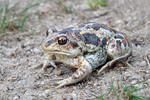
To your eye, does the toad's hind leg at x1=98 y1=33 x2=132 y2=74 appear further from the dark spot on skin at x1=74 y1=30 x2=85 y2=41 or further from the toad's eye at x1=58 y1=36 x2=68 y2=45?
the toad's eye at x1=58 y1=36 x2=68 y2=45

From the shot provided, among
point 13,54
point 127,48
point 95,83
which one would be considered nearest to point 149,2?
point 127,48

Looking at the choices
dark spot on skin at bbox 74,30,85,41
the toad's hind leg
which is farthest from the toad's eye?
the toad's hind leg

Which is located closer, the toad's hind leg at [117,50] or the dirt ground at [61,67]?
the dirt ground at [61,67]

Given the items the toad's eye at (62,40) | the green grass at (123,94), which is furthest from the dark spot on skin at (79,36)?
the green grass at (123,94)

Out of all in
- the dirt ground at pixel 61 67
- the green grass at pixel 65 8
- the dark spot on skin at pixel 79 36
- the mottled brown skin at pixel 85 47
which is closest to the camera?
the dirt ground at pixel 61 67

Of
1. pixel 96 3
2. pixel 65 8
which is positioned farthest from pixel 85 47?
pixel 96 3

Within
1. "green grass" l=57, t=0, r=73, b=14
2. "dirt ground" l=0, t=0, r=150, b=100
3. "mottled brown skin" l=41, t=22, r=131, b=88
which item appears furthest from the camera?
"green grass" l=57, t=0, r=73, b=14

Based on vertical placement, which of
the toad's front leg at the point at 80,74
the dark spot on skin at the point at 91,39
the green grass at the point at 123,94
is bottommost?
the green grass at the point at 123,94

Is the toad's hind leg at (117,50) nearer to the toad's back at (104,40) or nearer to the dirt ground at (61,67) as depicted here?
the toad's back at (104,40)

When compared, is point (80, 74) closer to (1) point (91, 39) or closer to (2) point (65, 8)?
(1) point (91, 39)
